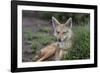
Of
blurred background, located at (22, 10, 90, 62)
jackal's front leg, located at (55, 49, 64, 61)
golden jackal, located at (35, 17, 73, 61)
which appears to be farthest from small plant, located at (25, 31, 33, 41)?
jackal's front leg, located at (55, 49, 64, 61)

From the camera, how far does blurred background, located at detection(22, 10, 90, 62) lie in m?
1.81

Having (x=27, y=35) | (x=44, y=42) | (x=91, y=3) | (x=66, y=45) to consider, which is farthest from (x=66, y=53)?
(x=91, y=3)

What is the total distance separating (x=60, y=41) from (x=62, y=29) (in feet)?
0.38

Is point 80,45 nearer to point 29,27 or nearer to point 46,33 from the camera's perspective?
point 46,33

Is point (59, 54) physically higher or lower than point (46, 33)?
lower

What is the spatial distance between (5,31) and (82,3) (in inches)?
31.8

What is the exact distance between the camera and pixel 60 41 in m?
1.92

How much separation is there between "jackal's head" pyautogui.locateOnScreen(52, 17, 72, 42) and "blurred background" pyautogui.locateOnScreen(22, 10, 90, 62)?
0.11 feet

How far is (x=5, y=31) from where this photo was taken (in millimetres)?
1766

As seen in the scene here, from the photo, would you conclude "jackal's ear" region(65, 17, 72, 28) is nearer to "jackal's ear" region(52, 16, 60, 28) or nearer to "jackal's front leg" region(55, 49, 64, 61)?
"jackal's ear" region(52, 16, 60, 28)

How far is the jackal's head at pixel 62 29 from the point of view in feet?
6.26

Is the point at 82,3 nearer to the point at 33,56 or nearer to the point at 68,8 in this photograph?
the point at 68,8

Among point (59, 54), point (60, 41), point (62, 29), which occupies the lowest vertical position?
point (59, 54)

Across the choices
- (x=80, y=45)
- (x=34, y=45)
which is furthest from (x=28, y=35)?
(x=80, y=45)
